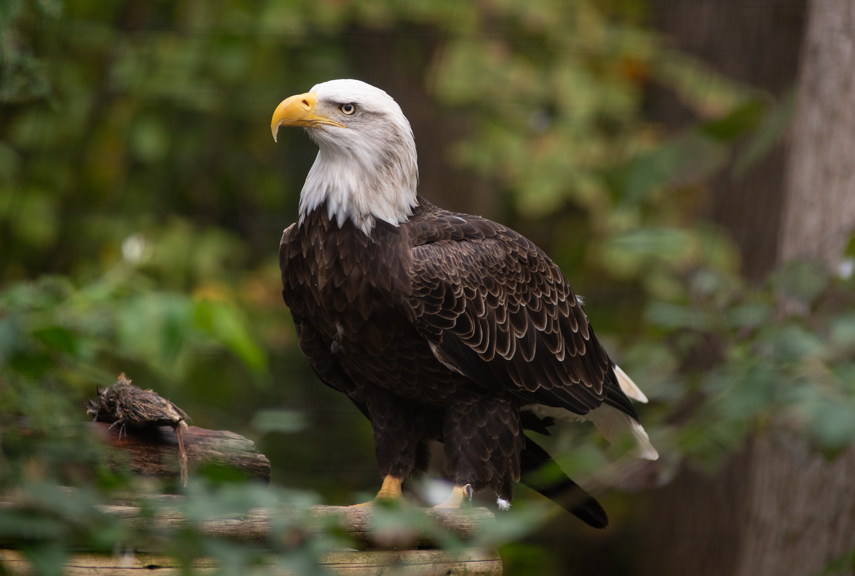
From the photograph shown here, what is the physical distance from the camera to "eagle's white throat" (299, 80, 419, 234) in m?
2.02

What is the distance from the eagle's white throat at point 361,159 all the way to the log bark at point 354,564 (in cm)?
82

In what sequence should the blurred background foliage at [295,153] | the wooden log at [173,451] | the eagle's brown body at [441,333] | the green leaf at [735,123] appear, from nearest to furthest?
1. the wooden log at [173,451]
2. the eagle's brown body at [441,333]
3. the green leaf at [735,123]
4. the blurred background foliage at [295,153]

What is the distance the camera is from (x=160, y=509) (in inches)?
34.5

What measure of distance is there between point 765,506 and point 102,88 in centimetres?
383

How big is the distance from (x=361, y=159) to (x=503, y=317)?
57cm

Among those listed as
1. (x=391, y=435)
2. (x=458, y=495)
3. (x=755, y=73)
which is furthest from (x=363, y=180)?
(x=755, y=73)

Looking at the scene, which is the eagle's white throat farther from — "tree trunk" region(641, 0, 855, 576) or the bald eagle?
"tree trunk" region(641, 0, 855, 576)

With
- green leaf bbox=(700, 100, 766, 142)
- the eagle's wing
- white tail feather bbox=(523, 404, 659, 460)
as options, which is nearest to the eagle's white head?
the eagle's wing

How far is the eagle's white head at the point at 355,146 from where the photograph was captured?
2029 millimetres

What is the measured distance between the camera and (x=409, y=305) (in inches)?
76.2

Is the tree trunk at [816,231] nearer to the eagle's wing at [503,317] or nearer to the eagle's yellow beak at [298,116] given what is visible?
the eagle's wing at [503,317]

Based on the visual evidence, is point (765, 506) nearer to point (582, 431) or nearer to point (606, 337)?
point (582, 431)

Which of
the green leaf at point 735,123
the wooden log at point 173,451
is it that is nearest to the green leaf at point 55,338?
the wooden log at point 173,451

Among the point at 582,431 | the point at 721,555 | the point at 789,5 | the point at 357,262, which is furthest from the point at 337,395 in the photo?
the point at 789,5
